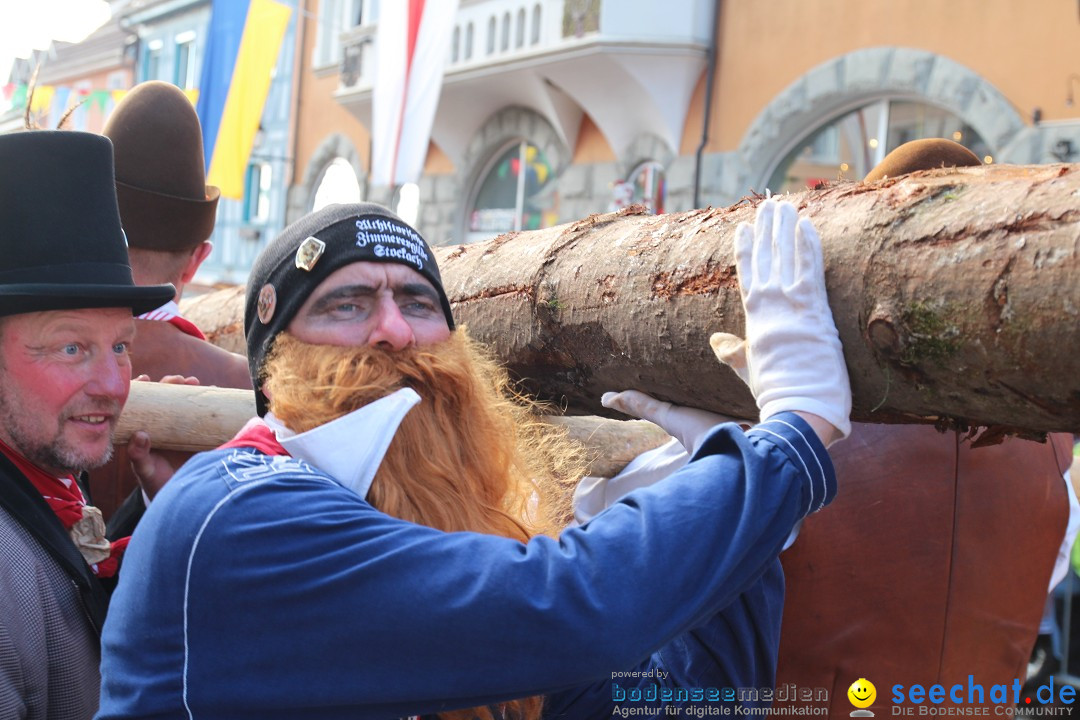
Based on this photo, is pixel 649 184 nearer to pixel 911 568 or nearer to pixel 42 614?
pixel 911 568

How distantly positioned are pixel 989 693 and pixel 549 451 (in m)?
1.20

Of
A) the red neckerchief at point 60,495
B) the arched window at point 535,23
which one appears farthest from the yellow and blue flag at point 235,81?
the red neckerchief at point 60,495

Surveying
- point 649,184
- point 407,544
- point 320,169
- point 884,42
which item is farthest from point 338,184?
point 407,544

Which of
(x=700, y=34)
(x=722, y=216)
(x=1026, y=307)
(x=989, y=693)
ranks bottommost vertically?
(x=989, y=693)

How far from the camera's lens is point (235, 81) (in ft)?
34.3

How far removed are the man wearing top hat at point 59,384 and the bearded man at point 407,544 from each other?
1.11 ft

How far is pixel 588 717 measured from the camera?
1.85 meters

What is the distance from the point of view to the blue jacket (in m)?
1.32

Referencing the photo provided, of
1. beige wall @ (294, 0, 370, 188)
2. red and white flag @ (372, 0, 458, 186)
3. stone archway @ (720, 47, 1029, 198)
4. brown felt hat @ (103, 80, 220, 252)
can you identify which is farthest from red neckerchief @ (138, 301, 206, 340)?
beige wall @ (294, 0, 370, 188)

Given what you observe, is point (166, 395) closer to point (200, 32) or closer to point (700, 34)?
point (700, 34)

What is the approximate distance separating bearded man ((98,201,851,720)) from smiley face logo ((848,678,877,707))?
91 centimetres

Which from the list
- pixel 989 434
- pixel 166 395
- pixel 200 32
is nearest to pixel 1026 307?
pixel 989 434

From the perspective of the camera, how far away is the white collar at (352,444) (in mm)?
1550

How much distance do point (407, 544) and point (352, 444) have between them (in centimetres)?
27
